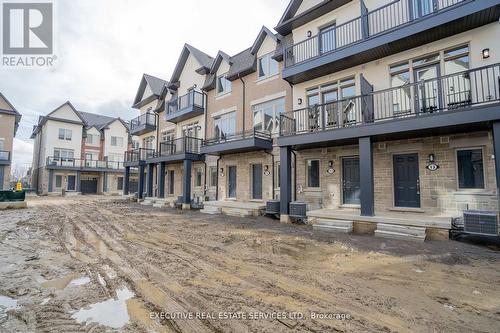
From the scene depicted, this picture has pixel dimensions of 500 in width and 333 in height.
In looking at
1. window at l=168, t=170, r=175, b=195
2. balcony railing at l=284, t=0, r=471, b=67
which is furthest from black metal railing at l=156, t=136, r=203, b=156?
balcony railing at l=284, t=0, r=471, b=67

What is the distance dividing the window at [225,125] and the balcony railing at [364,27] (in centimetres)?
510

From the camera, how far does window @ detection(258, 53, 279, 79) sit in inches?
526

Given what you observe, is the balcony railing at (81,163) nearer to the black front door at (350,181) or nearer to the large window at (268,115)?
the large window at (268,115)

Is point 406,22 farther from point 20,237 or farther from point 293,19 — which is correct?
point 20,237

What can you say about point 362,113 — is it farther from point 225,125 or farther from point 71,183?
point 71,183

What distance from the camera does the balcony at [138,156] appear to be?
21372mm

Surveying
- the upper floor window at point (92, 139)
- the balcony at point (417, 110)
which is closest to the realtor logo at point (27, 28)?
the balcony at point (417, 110)

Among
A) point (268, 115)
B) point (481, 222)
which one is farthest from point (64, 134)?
point (481, 222)

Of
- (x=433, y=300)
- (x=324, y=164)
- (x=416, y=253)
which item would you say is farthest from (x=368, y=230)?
(x=433, y=300)

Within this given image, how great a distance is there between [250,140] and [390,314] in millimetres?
9757

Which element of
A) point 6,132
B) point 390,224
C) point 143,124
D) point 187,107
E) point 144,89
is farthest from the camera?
point 6,132

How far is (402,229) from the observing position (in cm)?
724

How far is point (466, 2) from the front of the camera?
6953 mm

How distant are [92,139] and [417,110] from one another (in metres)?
40.3
